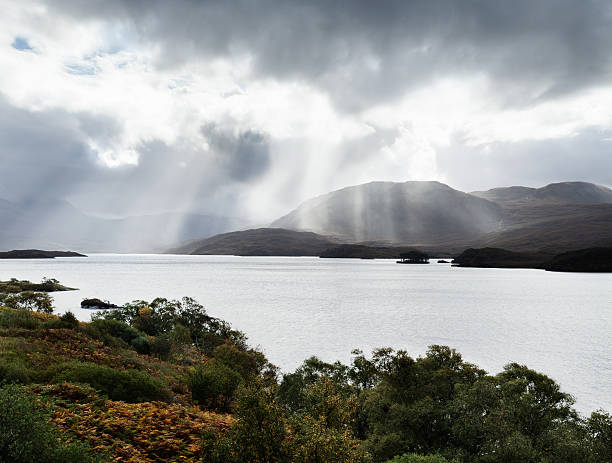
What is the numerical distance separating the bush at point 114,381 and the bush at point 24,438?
8751 mm

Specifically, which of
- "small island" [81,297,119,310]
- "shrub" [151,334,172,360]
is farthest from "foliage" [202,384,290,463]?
"small island" [81,297,119,310]

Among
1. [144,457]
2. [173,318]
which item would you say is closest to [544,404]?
[144,457]

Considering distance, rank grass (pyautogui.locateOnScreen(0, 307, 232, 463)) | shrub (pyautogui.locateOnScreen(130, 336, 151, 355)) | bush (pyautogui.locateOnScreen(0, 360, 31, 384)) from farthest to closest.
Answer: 1. shrub (pyautogui.locateOnScreen(130, 336, 151, 355))
2. bush (pyautogui.locateOnScreen(0, 360, 31, 384))
3. grass (pyautogui.locateOnScreen(0, 307, 232, 463))

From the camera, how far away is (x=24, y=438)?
28.8ft

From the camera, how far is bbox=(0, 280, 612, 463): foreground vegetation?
10625 millimetres

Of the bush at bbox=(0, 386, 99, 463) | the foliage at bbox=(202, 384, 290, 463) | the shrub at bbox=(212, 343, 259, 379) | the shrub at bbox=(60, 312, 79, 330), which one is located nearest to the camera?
the bush at bbox=(0, 386, 99, 463)

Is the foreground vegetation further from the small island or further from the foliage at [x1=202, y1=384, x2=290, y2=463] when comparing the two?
the small island

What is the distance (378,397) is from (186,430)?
17090 mm

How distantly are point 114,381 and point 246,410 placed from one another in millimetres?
12031

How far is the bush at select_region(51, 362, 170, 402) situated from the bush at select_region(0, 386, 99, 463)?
28.7ft

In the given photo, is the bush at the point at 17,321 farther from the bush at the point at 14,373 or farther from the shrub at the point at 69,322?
the bush at the point at 14,373

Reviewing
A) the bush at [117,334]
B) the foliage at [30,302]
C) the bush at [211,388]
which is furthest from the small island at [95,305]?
the bush at [211,388]

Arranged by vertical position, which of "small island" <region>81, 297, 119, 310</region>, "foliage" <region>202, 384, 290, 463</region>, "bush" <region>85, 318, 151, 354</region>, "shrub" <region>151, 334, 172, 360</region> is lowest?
"small island" <region>81, 297, 119, 310</region>

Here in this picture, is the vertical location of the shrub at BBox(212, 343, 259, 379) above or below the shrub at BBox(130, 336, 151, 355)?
below
